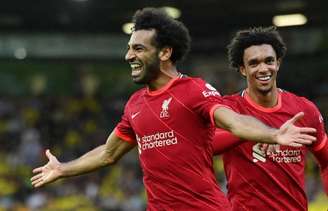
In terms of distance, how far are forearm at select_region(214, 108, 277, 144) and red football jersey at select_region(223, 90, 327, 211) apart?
0.72m

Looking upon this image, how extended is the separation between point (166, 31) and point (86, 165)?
123 centimetres

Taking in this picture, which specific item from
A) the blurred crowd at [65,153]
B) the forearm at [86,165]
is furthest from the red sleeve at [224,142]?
the blurred crowd at [65,153]

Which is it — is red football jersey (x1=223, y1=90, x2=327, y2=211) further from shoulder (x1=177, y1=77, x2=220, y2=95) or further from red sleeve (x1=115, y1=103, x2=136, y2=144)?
red sleeve (x1=115, y1=103, x2=136, y2=144)

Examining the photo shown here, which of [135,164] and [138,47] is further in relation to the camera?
[135,164]

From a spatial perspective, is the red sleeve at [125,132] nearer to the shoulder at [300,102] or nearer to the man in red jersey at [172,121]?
the man in red jersey at [172,121]

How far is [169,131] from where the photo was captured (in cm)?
496

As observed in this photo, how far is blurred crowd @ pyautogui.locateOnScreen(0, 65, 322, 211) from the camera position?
16297mm

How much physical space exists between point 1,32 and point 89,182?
211 inches

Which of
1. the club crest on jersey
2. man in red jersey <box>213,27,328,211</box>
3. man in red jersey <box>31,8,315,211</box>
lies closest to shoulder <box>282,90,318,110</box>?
man in red jersey <box>213,27,328,211</box>

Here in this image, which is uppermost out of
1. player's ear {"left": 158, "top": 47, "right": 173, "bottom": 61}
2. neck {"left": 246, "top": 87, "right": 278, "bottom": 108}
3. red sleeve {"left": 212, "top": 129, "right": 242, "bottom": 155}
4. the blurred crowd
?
player's ear {"left": 158, "top": 47, "right": 173, "bottom": 61}

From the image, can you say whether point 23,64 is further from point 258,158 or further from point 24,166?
point 258,158

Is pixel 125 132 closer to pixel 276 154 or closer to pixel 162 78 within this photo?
pixel 162 78

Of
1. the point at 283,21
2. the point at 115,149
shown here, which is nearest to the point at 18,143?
the point at 283,21

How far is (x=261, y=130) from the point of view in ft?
14.6
